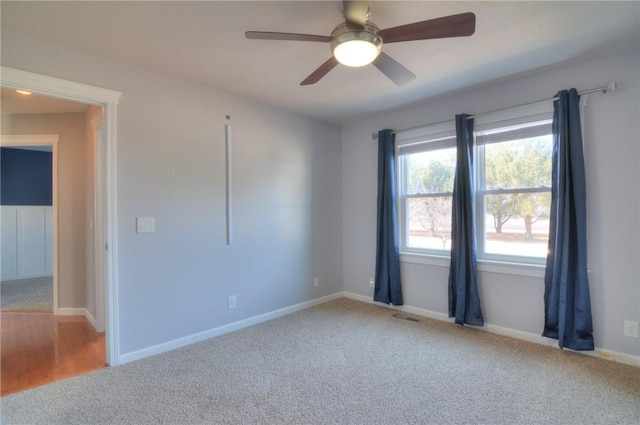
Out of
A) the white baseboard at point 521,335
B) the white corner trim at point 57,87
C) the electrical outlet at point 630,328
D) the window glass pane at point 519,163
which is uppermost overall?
the white corner trim at point 57,87

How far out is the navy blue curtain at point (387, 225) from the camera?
391 cm

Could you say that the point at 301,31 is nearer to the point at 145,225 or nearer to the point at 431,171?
the point at 145,225

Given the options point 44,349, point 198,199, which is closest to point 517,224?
point 198,199

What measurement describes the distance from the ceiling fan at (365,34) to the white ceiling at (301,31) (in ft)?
0.72

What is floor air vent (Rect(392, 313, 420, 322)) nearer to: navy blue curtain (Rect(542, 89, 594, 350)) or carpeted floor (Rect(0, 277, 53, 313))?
navy blue curtain (Rect(542, 89, 594, 350))

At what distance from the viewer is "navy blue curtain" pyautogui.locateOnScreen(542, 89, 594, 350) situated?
8.61 feet

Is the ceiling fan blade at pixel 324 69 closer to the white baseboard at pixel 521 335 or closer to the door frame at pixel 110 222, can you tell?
the door frame at pixel 110 222

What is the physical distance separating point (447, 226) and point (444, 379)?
1.76 metres

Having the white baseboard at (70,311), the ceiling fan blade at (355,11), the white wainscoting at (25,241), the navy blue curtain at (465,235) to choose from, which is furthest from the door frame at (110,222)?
the white wainscoting at (25,241)

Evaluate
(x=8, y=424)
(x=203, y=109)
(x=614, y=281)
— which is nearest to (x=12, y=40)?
(x=203, y=109)

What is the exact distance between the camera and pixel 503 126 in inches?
123

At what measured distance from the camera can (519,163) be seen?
3.09m

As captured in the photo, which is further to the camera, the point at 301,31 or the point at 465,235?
the point at 465,235

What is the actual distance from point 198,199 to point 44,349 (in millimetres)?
1916
